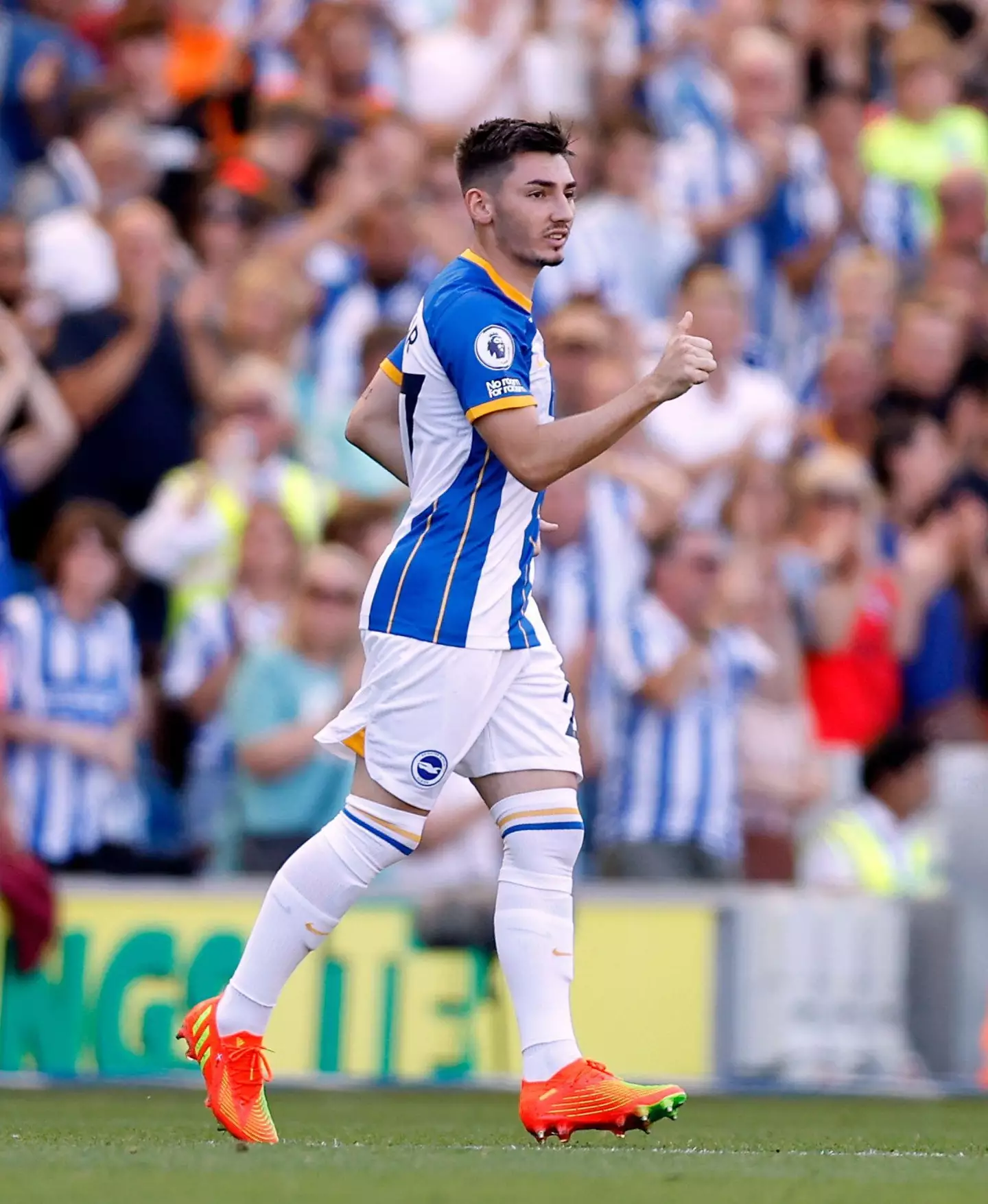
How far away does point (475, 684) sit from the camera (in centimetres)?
556

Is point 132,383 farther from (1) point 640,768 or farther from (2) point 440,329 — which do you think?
(2) point 440,329

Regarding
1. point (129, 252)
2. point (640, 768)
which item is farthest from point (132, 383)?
point (640, 768)

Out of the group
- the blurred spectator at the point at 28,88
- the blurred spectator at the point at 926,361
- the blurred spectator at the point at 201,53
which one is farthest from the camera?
the blurred spectator at the point at 926,361

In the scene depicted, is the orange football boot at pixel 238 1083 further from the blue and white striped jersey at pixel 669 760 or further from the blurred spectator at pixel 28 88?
the blurred spectator at pixel 28 88

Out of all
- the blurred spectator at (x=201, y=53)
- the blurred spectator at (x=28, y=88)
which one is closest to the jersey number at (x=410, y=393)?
the blurred spectator at (x=28, y=88)

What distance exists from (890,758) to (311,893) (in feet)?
18.2

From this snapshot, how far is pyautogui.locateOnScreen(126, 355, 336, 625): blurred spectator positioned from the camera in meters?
9.79

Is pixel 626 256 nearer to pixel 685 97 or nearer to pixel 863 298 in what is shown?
pixel 863 298

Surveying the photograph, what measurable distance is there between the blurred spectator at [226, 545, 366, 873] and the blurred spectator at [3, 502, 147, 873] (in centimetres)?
44

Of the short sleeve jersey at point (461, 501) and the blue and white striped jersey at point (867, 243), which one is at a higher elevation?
the blue and white striped jersey at point (867, 243)

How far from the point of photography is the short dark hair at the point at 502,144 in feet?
18.5

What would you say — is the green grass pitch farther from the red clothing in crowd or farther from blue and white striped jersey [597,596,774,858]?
the red clothing in crowd

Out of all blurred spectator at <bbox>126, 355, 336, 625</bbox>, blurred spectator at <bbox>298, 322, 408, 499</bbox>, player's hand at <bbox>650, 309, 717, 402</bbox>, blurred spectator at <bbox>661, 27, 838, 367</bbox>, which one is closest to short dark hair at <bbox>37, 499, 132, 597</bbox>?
blurred spectator at <bbox>126, 355, 336, 625</bbox>

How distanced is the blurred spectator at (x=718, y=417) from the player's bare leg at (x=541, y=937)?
5.41 m
